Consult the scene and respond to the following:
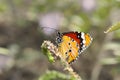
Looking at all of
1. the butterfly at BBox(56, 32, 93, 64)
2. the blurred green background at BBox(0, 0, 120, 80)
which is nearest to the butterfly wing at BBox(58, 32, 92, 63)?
the butterfly at BBox(56, 32, 93, 64)

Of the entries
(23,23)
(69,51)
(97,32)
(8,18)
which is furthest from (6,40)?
(69,51)

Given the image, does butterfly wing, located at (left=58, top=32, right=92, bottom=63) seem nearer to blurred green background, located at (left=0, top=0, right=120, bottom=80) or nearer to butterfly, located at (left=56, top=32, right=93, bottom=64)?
butterfly, located at (left=56, top=32, right=93, bottom=64)

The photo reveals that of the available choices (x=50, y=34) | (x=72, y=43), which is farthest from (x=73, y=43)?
(x=50, y=34)

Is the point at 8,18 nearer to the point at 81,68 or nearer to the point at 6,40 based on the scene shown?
the point at 6,40

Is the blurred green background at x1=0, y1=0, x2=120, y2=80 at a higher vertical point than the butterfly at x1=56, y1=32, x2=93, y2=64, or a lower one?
higher

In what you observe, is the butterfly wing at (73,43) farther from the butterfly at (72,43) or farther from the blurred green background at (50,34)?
the blurred green background at (50,34)

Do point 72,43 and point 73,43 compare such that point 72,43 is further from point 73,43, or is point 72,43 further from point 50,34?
point 50,34
